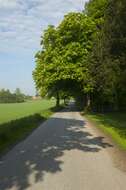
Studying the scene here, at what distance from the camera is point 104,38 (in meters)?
29.3

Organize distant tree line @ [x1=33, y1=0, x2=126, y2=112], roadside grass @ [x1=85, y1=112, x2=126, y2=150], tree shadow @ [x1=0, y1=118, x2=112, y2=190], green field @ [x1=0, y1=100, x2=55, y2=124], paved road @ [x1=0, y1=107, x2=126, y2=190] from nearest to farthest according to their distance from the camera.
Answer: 1. paved road @ [x1=0, y1=107, x2=126, y2=190]
2. tree shadow @ [x1=0, y1=118, x2=112, y2=190]
3. roadside grass @ [x1=85, y1=112, x2=126, y2=150]
4. green field @ [x1=0, y1=100, x2=55, y2=124]
5. distant tree line @ [x1=33, y1=0, x2=126, y2=112]

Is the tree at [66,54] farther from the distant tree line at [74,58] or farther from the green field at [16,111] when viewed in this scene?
the green field at [16,111]

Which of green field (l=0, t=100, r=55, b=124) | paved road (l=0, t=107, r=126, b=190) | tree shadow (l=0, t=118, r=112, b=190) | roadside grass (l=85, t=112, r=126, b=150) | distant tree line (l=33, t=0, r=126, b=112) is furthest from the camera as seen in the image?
distant tree line (l=33, t=0, r=126, b=112)

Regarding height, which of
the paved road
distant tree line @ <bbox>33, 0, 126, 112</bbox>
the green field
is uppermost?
distant tree line @ <bbox>33, 0, 126, 112</bbox>

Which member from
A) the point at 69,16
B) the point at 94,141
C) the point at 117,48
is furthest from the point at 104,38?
the point at 69,16

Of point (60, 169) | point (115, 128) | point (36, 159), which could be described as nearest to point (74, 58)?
point (115, 128)

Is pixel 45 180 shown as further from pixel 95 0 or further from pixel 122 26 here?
pixel 95 0

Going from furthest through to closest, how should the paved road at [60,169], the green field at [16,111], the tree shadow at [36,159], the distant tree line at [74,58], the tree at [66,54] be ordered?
the tree at [66,54] → the distant tree line at [74,58] → the green field at [16,111] → the tree shadow at [36,159] → the paved road at [60,169]

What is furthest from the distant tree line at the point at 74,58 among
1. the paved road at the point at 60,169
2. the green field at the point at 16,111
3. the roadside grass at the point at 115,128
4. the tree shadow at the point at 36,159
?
the paved road at the point at 60,169

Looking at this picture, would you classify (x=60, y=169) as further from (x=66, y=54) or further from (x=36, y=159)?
(x=66, y=54)

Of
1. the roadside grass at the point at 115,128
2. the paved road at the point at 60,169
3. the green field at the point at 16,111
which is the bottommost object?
the paved road at the point at 60,169

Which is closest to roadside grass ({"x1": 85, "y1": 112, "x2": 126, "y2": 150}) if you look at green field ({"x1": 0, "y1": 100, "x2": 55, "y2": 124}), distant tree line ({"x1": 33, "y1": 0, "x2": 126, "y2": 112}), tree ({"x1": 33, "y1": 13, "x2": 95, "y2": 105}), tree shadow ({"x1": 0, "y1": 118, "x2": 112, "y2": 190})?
tree shadow ({"x1": 0, "y1": 118, "x2": 112, "y2": 190})

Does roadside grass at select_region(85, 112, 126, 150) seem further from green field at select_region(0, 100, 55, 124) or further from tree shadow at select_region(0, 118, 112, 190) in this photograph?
green field at select_region(0, 100, 55, 124)

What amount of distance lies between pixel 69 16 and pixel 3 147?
39.9 metres
